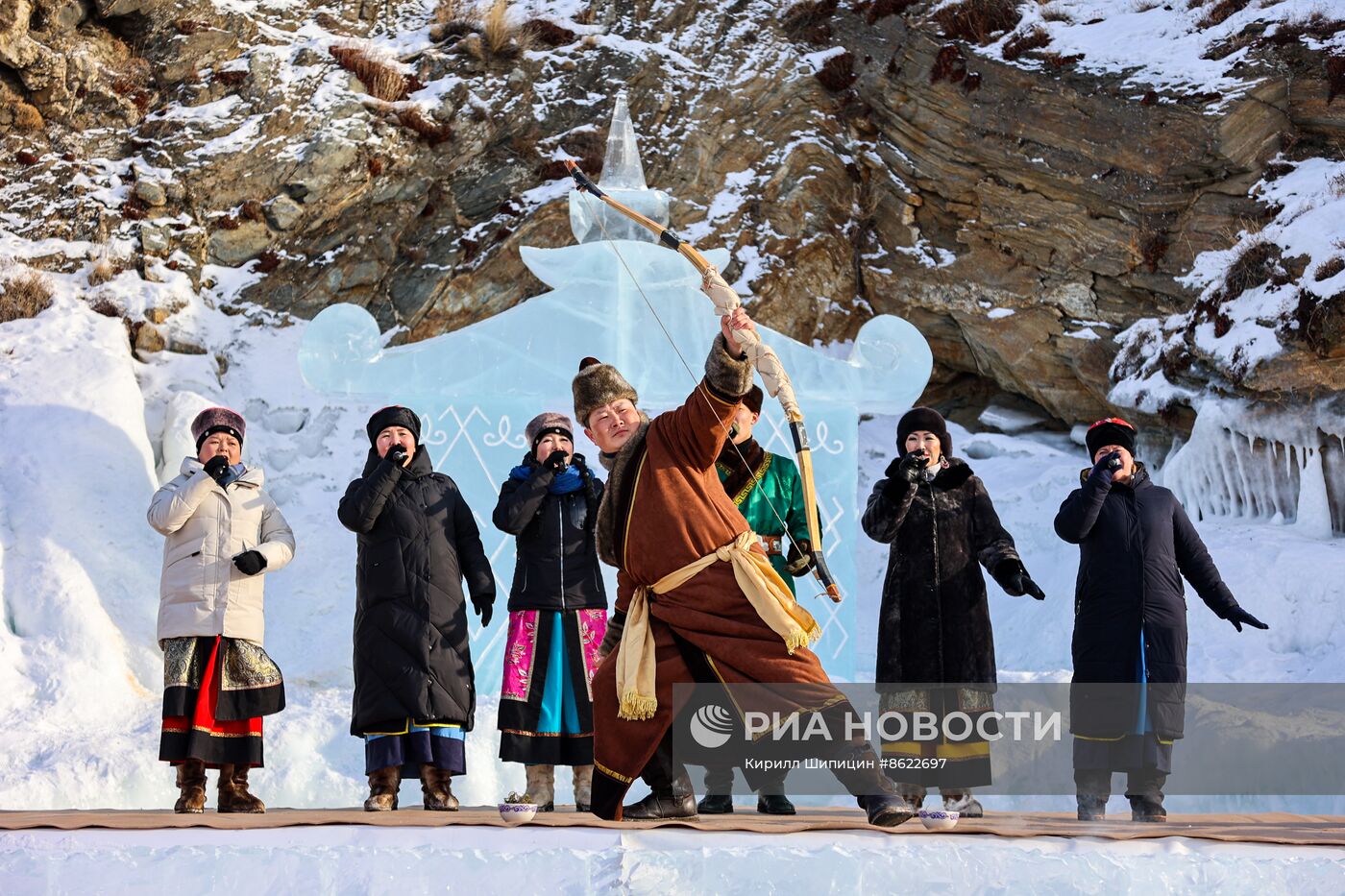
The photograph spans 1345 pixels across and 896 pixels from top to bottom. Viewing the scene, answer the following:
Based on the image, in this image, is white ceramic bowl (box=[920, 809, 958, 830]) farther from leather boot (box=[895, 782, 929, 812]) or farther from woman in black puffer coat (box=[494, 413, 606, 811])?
woman in black puffer coat (box=[494, 413, 606, 811])

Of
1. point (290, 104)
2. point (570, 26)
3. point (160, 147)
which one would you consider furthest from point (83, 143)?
point (570, 26)

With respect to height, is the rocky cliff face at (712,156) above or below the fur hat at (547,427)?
above

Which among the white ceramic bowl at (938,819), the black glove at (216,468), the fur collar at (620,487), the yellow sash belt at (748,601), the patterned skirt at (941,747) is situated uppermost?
the black glove at (216,468)

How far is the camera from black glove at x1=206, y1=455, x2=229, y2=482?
445 centimetres

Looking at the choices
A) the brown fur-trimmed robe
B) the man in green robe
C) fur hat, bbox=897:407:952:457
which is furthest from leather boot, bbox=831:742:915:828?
fur hat, bbox=897:407:952:457

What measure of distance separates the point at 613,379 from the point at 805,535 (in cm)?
102

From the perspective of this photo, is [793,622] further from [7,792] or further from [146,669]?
[146,669]

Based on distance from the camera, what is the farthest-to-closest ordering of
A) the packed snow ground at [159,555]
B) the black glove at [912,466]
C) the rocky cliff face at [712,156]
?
1. the rocky cliff face at [712,156]
2. the packed snow ground at [159,555]
3. the black glove at [912,466]

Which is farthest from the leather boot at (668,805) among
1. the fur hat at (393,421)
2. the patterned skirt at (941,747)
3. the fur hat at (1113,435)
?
the fur hat at (1113,435)

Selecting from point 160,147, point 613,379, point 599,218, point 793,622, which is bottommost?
point 793,622

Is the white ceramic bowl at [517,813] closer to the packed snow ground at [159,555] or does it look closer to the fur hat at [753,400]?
the fur hat at [753,400]

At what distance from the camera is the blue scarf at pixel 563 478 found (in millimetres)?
4715

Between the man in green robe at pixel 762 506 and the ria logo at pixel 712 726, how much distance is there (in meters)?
0.66

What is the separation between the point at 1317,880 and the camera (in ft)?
9.29
